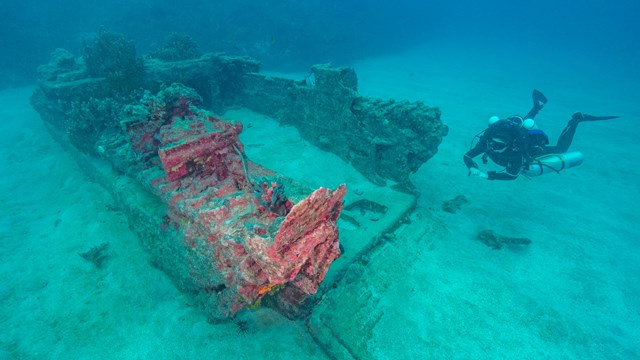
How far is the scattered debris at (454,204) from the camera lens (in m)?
6.80

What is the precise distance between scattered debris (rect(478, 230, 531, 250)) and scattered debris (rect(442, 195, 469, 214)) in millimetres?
900

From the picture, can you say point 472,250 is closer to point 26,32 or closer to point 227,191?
point 227,191

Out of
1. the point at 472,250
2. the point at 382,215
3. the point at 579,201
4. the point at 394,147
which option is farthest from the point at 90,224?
the point at 579,201

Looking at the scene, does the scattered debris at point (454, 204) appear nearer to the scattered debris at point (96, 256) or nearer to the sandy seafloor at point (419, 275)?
the sandy seafloor at point (419, 275)

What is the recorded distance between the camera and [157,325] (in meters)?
3.88

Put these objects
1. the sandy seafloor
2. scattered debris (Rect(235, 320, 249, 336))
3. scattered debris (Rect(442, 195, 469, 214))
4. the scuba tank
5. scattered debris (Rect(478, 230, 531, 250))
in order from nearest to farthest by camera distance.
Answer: scattered debris (Rect(235, 320, 249, 336))
the sandy seafloor
scattered debris (Rect(478, 230, 531, 250))
scattered debris (Rect(442, 195, 469, 214))
the scuba tank

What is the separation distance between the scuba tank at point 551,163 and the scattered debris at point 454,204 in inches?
75.1

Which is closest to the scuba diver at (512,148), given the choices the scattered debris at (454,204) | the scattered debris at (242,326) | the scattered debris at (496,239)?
the scattered debris at (454,204)

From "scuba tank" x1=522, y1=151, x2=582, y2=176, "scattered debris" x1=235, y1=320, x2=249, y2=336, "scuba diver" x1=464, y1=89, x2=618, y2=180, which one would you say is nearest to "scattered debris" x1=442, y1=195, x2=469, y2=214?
"scuba diver" x1=464, y1=89, x2=618, y2=180

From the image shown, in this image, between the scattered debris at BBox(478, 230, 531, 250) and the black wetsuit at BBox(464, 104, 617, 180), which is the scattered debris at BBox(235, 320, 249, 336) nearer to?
the scattered debris at BBox(478, 230, 531, 250)

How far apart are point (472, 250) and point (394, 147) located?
105 inches

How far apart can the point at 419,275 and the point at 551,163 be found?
616 cm

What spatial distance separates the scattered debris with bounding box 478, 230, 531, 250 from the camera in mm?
5879

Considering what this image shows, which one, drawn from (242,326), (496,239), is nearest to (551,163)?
(496,239)
